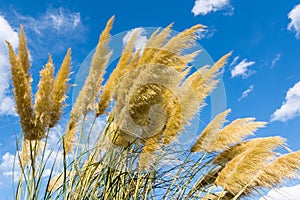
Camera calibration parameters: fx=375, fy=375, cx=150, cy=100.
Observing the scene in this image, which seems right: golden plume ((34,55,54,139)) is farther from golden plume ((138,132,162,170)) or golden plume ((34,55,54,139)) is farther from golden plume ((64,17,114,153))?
golden plume ((138,132,162,170))

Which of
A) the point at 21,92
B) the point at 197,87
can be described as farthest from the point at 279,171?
the point at 21,92

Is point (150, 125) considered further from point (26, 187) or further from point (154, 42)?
point (26, 187)

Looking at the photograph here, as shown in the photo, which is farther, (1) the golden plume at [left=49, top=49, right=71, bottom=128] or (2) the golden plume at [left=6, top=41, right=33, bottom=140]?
(1) the golden plume at [left=49, top=49, right=71, bottom=128]

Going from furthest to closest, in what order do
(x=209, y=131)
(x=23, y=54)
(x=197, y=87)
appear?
(x=209, y=131) < (x=197, y=87) < (x=23, y=54)

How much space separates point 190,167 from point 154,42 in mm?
1048

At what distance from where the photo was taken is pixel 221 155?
9.59 ft

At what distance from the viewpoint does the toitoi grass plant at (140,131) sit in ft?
7.41

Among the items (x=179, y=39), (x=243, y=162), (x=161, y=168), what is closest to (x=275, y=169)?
(x=243, y=162)

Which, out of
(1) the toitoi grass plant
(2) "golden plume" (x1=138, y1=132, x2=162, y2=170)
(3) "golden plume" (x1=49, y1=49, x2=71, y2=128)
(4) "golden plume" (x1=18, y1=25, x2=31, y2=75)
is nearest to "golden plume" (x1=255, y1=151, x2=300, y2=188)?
(1) the toitoi grass plant

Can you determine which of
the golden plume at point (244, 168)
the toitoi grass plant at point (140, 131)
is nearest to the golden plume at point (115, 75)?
the toitoi grass plant at point (140, 131)

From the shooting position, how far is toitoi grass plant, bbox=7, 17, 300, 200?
2260 mm

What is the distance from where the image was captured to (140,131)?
2439mm

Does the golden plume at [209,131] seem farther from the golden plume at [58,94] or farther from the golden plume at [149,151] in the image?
the golden plume at [58,94]

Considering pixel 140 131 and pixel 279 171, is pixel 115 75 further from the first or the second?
pixel 279 171
